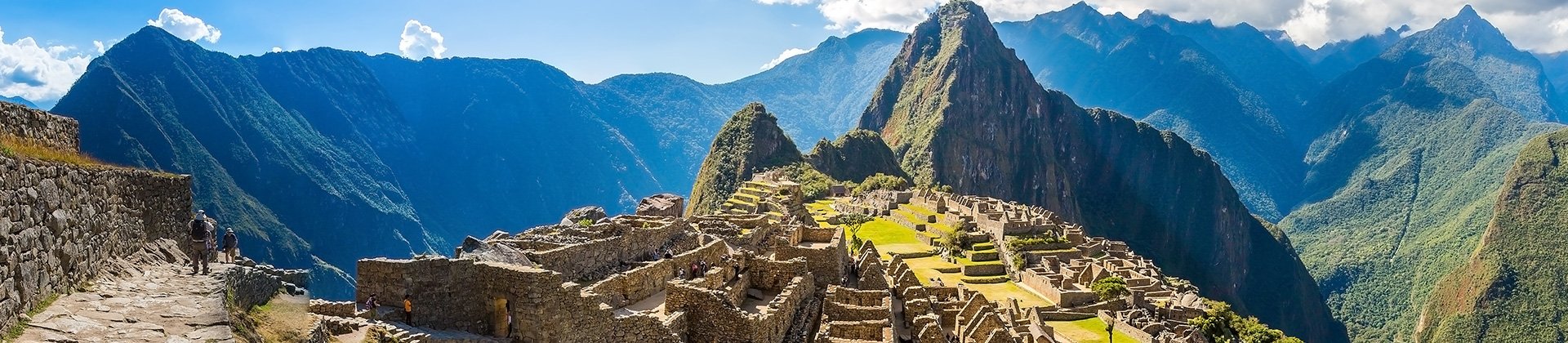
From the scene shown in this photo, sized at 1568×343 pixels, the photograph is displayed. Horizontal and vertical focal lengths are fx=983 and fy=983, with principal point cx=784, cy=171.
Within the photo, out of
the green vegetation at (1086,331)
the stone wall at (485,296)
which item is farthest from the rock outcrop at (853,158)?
the stone wall at (485,296)

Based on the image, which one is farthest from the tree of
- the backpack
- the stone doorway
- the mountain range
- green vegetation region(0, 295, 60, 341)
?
green vegetation region(0, 295, 60, 341)

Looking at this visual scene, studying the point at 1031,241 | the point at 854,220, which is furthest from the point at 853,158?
the point at 1031,241

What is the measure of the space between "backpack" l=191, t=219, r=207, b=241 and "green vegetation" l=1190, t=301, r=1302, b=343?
41.8 metres

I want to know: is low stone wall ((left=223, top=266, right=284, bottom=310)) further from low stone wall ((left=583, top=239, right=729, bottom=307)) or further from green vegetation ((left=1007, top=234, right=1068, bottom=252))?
green vegetation ((left=1007, top=234, right=1068, bottom=252))

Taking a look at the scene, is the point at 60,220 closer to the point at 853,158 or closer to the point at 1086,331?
the point at 1086,331

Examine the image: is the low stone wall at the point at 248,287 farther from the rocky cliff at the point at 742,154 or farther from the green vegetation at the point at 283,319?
the rocky cliff at the point at 742,154

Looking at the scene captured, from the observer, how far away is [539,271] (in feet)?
38.6

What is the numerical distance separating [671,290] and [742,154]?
390 ft

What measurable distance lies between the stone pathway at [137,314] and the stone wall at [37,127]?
1.62 m

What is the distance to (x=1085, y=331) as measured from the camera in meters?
42.2

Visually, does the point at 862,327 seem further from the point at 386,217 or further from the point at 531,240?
the point at 386,217

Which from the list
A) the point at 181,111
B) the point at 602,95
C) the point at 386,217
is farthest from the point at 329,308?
the point at 602,95

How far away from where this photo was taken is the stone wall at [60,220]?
707cm

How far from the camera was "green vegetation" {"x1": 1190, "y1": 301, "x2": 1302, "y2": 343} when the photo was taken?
4453 cm
